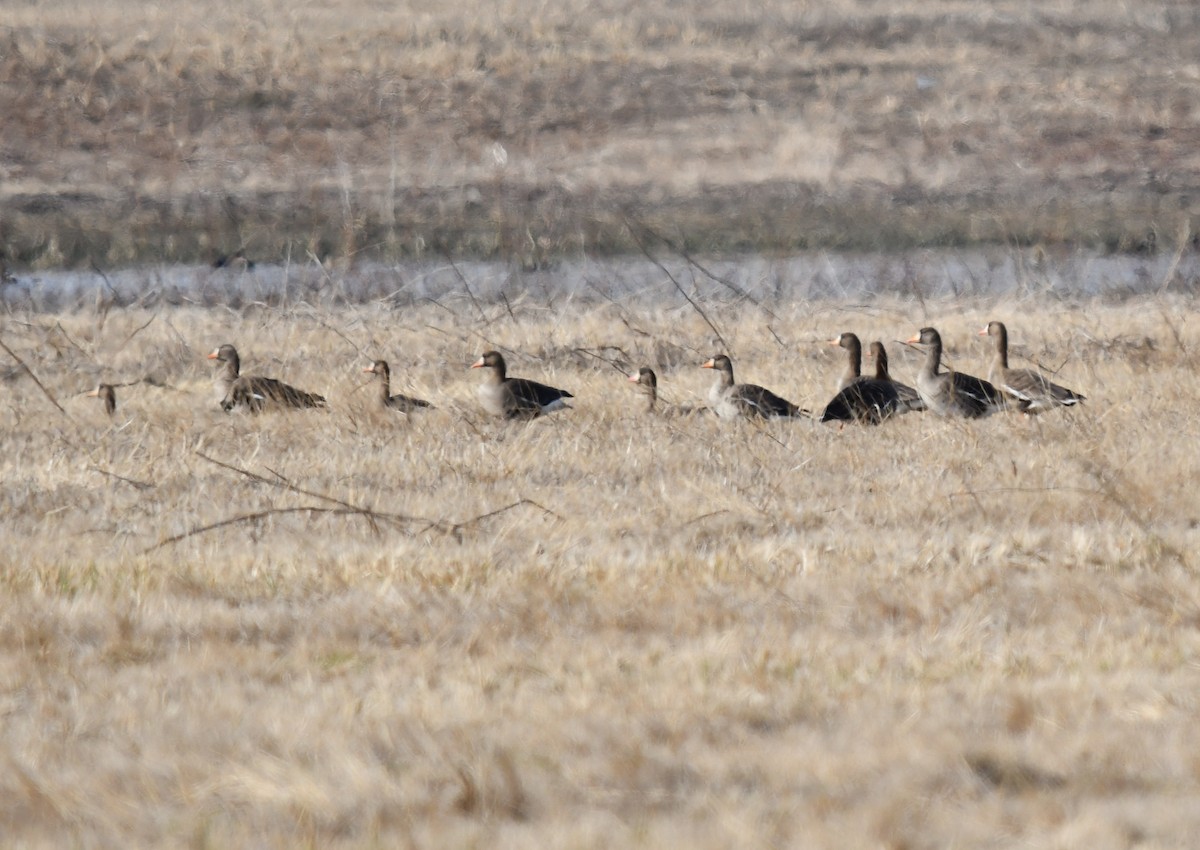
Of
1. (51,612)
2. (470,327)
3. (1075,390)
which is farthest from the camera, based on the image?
(470,327)

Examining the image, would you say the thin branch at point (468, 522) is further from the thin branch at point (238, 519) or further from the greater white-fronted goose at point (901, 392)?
the greater white-fronted goose at point (901, 392)

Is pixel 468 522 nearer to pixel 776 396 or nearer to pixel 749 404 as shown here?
pixel 749 404

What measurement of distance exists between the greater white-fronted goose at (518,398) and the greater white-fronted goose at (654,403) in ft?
1.85

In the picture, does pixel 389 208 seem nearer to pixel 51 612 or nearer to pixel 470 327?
→ pixel 470 327

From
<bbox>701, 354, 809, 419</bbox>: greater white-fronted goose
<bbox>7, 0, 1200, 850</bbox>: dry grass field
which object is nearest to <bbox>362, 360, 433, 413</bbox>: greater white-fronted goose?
<bbox>7, 0, 1200, 850</bbox>: dry grass field

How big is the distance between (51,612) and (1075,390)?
8.20 m

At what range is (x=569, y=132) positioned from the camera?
3434cm

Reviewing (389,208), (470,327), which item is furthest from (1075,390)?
(389,208)

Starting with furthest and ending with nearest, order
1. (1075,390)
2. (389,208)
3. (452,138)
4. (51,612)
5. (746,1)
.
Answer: (746,1) < (452,138) < (389,208) < (1075,390) < (51,612)

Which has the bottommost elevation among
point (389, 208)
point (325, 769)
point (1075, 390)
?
point (389, 208)

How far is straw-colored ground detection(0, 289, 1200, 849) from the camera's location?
13.4 feet

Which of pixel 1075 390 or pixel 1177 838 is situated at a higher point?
pixel 1177 838

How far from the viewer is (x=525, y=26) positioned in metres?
42.2

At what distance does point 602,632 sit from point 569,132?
96.9 feet
